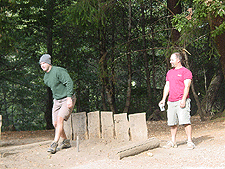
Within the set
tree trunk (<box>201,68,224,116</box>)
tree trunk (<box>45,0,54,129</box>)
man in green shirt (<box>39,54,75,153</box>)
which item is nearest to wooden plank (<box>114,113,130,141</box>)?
man in green shirt (<box>39,54,75,153</box>)

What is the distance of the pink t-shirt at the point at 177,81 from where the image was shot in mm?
5184

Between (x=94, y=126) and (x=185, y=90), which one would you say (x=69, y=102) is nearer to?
(x=94, y=126)

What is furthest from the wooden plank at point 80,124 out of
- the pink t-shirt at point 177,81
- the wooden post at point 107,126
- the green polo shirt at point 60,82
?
the pink t-shirt at point 177,81

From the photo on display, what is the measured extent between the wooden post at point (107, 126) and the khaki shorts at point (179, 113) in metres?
1.48

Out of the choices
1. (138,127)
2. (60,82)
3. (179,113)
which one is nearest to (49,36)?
(60,82)

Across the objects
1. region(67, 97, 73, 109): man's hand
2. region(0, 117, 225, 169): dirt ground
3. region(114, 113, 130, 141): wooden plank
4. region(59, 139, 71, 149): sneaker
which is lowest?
region(0, 117, 225, 169): dirt ground

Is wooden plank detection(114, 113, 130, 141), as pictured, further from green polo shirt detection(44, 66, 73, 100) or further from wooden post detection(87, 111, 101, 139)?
green polo shirt detection(44, 66, 73, 100)

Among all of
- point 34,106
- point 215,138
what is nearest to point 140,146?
point 215,138

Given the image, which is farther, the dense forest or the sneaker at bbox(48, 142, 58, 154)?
the dense forest

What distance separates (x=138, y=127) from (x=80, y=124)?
4.83 ft

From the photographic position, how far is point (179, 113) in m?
5.24

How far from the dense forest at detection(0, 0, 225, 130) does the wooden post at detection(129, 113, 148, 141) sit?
2808mm

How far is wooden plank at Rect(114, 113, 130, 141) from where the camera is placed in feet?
20.1

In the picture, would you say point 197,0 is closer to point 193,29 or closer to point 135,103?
point 193,29
